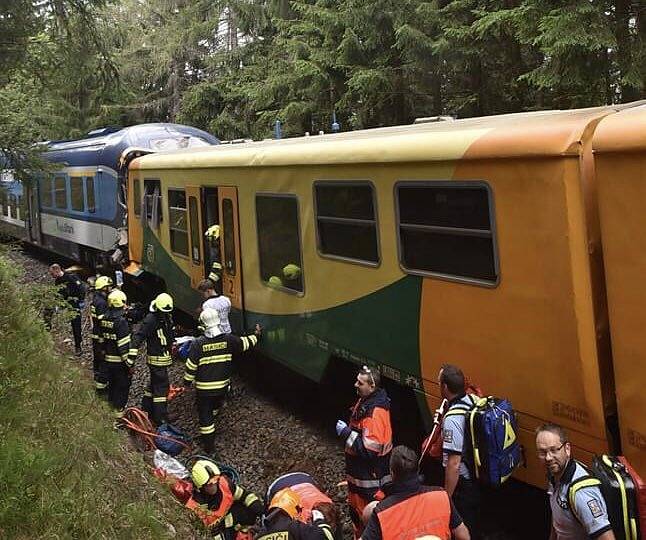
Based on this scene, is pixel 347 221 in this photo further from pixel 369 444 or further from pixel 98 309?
pixel 98 309

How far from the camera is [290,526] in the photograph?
13.2ft

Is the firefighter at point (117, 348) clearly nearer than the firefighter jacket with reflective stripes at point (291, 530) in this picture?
No

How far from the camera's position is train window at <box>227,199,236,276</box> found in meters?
8.70

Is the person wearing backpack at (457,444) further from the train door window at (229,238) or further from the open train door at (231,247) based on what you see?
the train door window at (229,238)

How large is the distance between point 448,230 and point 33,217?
56.6 feet

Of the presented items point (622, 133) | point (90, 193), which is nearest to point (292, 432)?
point (622, 133)

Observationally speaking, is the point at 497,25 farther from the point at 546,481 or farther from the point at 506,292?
the point at 546,481

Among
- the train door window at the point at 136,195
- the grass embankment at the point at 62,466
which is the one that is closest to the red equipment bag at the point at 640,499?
the grass embankment at the point at 62,466

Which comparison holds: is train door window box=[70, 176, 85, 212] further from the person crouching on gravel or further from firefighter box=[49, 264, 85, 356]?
the person crouching on gravel

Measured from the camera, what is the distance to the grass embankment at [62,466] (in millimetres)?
3846

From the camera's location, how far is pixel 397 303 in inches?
225

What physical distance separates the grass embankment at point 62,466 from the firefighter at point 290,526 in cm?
72

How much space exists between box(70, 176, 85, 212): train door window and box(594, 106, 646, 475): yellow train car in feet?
44.9

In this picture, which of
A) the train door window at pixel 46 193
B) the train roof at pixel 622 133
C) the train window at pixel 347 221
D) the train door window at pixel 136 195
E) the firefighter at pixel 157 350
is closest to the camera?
the train roof at pixel 622 133
